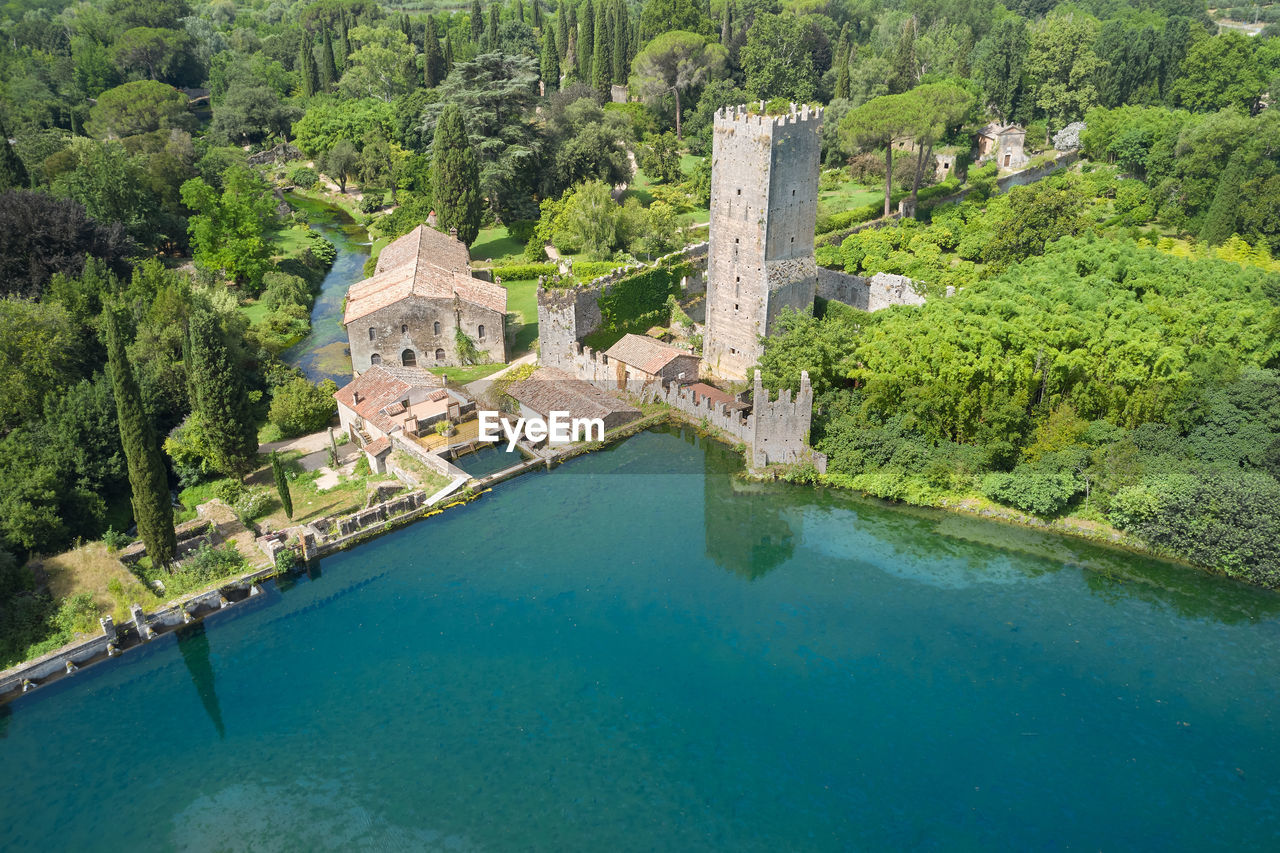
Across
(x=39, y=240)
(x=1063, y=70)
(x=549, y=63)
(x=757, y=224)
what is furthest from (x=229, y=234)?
(x=1063, y=70)

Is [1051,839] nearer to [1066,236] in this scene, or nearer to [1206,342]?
[1206,342]

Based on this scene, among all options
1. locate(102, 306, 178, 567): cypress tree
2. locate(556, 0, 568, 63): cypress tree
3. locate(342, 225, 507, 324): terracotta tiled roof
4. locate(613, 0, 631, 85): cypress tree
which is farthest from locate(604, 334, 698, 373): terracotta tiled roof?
locate(556, 0, 568, 63): cypress tree

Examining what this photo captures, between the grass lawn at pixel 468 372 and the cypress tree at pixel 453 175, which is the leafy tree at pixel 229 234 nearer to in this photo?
the cypress tree at pixel 453 175

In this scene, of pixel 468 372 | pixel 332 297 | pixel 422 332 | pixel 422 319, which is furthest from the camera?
pixel 332 297

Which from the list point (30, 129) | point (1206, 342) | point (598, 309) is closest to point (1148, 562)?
point (1206, 342)

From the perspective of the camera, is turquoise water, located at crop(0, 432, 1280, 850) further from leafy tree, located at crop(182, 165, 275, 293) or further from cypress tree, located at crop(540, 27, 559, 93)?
cypress tree, located at crop(540, 27, 559, 93)

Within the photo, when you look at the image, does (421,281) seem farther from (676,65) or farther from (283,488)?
(676,65)

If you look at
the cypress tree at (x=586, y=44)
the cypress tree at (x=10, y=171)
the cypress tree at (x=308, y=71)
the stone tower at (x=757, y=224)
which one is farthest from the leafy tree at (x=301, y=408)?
the cypress tree at (x=308, y=71)
